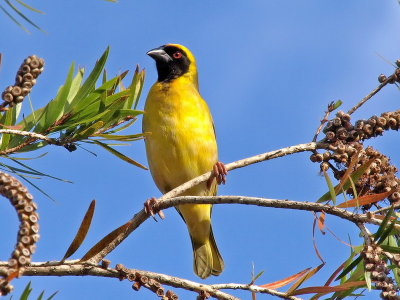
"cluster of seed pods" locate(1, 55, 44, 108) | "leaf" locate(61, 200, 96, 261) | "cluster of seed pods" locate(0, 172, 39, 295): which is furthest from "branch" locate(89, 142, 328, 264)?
"cluster of seed pods" locate(0, 172, 39, 295)

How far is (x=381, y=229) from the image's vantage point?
1.78m

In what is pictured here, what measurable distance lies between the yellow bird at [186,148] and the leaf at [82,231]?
2316 mm

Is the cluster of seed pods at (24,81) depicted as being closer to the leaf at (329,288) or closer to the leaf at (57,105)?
the leaf at (57,105)

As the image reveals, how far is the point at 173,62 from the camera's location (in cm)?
546

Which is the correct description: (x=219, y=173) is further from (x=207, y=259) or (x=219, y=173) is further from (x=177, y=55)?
(x=177, y=55)

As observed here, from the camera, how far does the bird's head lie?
529 centimetres

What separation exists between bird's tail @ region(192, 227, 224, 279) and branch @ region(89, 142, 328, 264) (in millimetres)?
2332

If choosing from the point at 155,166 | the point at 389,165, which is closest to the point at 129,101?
the point at 389,165

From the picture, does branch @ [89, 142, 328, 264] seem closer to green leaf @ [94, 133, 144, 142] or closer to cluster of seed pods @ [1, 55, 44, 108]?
green leaf @ [94, 133, 144, 142]

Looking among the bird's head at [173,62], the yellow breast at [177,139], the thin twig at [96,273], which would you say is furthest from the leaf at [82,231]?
the bird's head at [173,62]

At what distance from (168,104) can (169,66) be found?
961 mm

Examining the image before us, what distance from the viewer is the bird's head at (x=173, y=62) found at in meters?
5.29

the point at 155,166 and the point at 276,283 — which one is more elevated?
the point at 155,166

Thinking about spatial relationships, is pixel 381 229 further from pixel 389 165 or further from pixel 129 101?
pixel 129 101
